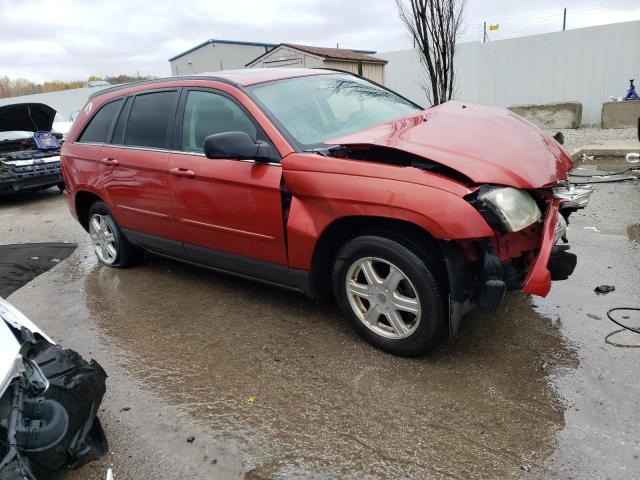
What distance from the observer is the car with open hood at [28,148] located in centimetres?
916

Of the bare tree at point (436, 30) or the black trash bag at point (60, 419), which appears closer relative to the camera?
the black trash bag at point (60, 419)

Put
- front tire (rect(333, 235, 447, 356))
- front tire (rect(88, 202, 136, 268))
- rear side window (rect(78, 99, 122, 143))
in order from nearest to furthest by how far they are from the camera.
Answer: front tire (rect(333, 235, 447, 356)) < rear side window (rect(78, 99, 122, 143)) < front tire (rect(88, 202, 136, 268))

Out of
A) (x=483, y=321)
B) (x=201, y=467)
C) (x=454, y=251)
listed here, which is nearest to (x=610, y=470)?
(x=454, y=251)

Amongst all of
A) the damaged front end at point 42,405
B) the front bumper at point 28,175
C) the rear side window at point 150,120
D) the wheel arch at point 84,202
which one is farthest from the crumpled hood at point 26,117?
the damaged front end at point 42,405

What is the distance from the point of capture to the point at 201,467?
232 cm

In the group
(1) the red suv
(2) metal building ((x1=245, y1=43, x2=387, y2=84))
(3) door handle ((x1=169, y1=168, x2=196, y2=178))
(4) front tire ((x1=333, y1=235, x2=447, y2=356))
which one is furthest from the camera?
(2) metal building ((x1=245, y1=43, x2=387, y2=84))

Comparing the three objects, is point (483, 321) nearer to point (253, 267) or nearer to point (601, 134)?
point (253, 267)

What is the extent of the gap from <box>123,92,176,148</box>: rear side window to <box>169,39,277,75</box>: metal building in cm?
1686

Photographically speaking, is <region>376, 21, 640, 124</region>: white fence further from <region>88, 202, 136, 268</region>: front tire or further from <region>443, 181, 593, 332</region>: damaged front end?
<region>88, 202, 136, 268</region>: front tire

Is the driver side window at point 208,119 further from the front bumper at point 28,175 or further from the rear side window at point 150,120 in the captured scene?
the front bumper at point 28,175

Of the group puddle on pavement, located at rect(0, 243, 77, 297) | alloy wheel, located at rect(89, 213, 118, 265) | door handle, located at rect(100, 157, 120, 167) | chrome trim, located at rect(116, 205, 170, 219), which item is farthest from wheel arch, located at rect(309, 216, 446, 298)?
puddle on pavement, located at rect(0, 243, 77, 297)

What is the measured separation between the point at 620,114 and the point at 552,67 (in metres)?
2.48

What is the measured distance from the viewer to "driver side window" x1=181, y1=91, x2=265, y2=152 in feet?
11.5

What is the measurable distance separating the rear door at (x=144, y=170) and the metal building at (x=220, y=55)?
1684cm
